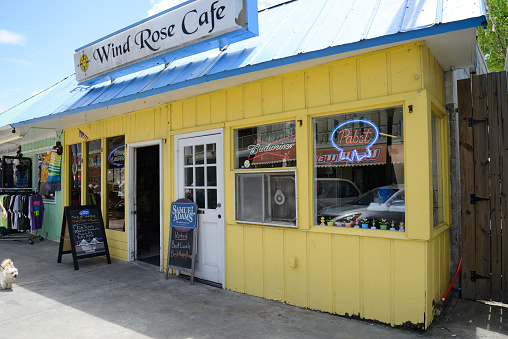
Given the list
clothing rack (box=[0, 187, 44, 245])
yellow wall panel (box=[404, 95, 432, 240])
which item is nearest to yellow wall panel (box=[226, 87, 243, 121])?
yellow wall panel (box=[404, 95, 432, 240])

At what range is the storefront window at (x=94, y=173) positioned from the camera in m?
7.54

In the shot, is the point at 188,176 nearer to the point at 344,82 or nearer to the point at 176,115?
the point at 176,115

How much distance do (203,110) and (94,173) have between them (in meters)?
3.67

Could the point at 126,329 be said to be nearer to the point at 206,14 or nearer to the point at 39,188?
the point at 206,14

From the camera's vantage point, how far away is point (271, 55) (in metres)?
3.99

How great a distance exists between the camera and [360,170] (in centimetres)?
390

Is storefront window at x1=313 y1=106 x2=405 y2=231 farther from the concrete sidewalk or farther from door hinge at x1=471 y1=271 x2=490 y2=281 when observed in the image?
door hinge at x1=471 y1=271 x2=490 y2=281

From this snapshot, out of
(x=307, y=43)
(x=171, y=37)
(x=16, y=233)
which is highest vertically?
(x=171, y=37)

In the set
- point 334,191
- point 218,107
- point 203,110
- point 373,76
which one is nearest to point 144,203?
point 203,110

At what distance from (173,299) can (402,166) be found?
10.6 feet

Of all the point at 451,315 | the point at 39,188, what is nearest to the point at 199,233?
the point at 451,315

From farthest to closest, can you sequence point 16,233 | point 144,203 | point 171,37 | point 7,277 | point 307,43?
point 16,233, point 144,203, point 7,277, point 171,37, point 307,43

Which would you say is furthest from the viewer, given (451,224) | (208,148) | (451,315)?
(208,148)

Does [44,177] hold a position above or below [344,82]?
below
